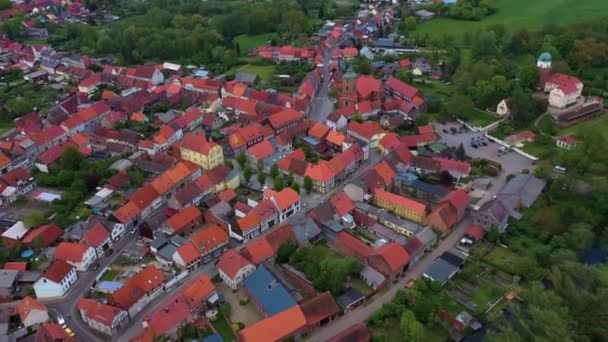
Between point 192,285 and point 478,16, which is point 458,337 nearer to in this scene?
point 192,285

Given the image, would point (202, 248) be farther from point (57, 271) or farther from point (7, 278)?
point (7, 278)

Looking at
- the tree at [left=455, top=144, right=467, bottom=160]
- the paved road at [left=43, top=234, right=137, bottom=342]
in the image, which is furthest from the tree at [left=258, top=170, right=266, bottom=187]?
the tree at [left=455, top=144, right=467, bottom=160]

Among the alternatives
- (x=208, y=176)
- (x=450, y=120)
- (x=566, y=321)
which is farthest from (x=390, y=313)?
(x=450, y=120)

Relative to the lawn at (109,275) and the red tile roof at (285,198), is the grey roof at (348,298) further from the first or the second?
the lawn at (109,275)

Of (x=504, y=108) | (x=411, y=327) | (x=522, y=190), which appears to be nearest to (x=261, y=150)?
(x=522, y=190)

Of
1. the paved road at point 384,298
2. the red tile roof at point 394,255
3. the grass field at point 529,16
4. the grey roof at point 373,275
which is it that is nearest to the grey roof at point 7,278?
the paved road at point 384,298

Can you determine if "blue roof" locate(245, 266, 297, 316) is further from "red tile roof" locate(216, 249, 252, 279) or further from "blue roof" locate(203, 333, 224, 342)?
"blue roof" locate(203, 333, 224, 342)
